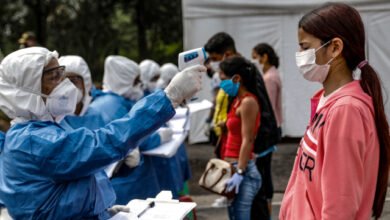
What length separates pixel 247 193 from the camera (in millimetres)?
4234

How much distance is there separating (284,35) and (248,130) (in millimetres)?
5007

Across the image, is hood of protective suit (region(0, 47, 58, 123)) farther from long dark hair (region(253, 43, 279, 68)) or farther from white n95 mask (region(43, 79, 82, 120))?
long dark hair (region(253, 43, 279, 68))

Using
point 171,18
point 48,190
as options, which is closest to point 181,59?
point 48,190

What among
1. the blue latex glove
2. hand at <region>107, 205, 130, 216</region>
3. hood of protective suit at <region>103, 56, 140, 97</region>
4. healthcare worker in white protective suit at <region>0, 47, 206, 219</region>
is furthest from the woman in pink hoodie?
hood of protective suit at <region>103, 56, 140, 97</region>

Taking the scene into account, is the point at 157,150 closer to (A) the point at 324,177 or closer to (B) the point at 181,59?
(B) the point at 181,59

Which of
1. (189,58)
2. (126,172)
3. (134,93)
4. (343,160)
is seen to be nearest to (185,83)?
Result: (189,58)

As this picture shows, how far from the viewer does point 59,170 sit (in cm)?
239

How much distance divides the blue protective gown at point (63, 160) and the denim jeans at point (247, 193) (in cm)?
183

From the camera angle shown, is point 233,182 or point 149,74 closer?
point 233,182

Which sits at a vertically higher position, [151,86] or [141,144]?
[141,144]

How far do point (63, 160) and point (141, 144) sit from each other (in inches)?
94.2

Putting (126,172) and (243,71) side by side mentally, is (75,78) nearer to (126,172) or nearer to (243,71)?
(126,172)

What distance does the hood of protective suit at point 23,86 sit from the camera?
255cm

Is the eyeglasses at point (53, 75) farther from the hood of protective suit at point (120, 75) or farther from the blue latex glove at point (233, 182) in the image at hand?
the hood of protective suit at point (120, 75)
